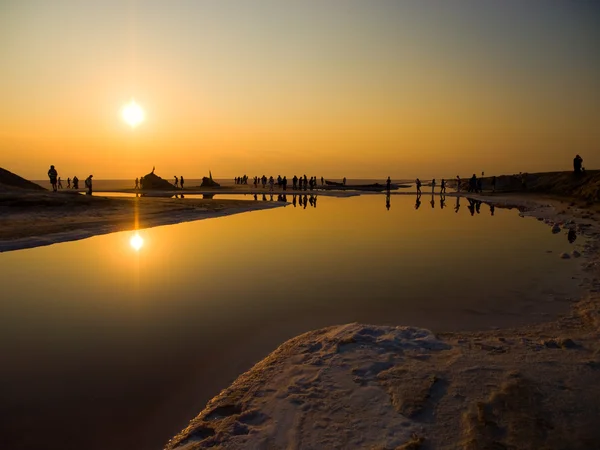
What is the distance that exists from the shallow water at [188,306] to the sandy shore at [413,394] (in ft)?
2.59

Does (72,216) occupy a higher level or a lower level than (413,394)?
higher

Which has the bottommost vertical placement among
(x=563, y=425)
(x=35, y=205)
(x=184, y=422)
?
(x=184, y=422)

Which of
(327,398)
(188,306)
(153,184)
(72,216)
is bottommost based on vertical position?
(327,398)

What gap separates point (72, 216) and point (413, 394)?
28044 millimetres

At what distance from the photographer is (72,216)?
89.9 ft

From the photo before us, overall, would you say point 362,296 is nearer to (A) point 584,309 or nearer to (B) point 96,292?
(A) point 584,309

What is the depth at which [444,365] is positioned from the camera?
6391 millimetres

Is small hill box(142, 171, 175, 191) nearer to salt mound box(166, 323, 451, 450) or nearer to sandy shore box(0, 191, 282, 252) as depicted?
sandy shore box(0, 191, 282, 252)

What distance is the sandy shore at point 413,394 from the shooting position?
4.71m

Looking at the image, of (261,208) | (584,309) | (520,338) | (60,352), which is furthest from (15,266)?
(261,208)

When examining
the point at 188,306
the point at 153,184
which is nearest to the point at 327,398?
the point at 188,306

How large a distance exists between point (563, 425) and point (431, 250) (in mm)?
12931

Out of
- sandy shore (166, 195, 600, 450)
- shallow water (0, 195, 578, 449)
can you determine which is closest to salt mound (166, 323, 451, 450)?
sandy shore (166, 195, 600, 450)

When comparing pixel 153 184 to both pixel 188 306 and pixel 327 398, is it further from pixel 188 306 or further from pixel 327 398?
pixel 327 398
